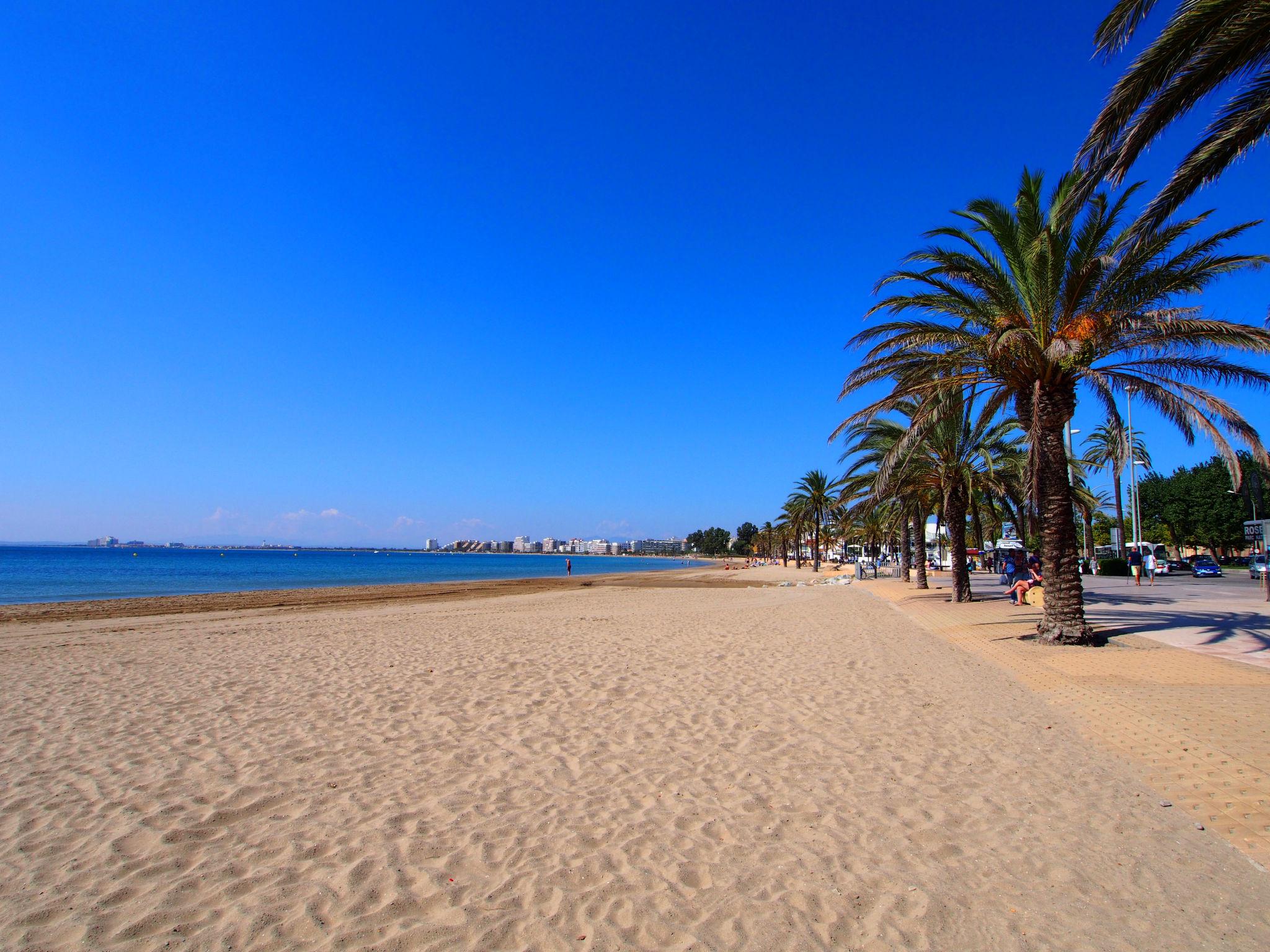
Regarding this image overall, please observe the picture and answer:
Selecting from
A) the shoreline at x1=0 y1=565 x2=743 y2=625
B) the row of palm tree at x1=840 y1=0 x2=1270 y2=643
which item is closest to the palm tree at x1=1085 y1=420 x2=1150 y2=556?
the row of palm tree at x1=840 y1=0 x2=1270 y2=643

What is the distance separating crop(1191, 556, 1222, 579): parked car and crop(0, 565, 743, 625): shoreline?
25.7m

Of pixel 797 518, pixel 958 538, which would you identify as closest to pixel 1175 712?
pixel 958 538

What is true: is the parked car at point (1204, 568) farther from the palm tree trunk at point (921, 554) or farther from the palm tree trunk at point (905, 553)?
the palm tree trunk at point (921, 554)

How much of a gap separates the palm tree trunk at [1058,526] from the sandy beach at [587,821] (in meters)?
3.52

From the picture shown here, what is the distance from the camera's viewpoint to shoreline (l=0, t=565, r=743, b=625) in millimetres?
22828

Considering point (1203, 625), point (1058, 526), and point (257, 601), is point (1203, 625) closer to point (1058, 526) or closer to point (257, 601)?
point (1058, 526)

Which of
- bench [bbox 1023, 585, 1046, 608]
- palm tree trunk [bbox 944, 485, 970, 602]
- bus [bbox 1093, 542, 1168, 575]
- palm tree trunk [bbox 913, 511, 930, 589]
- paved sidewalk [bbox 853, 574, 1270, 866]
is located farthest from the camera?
bus [bbox 1093, 542, 1168, 575]

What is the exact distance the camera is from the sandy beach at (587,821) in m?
3.31

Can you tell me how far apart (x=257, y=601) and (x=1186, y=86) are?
33.5 meters

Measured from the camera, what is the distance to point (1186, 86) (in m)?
6.52

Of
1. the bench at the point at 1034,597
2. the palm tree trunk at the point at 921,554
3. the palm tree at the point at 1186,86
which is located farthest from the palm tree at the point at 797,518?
the palm tree at the point at 1186,86

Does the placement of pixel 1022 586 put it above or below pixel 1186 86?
below

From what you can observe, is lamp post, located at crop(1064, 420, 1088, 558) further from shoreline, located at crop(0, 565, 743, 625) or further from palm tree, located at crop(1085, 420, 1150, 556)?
shoreline, located at crop(0, 565, 743, 625)

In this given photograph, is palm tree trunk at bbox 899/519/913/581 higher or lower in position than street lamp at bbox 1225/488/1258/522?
lower
